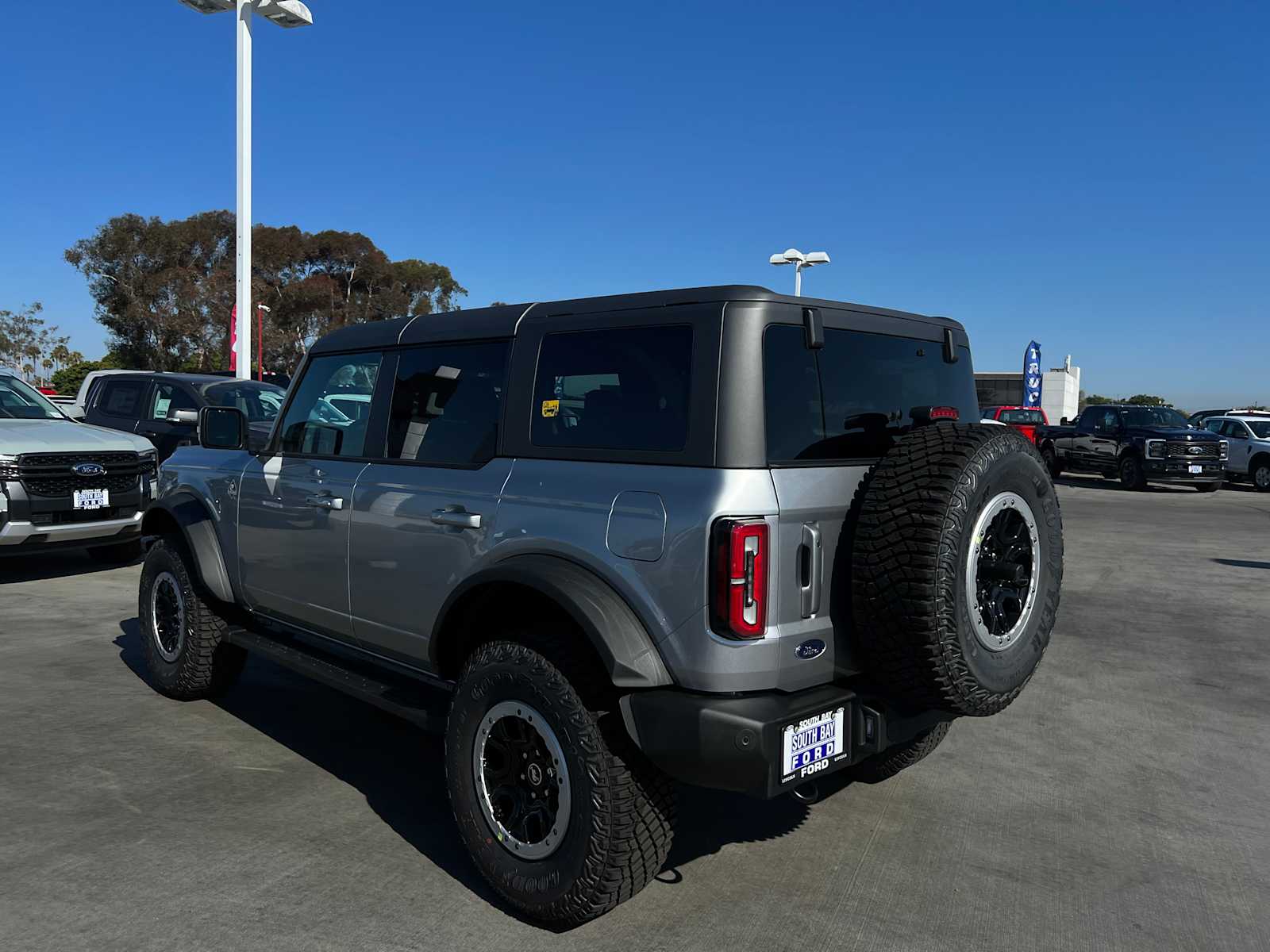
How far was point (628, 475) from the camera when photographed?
3023mm

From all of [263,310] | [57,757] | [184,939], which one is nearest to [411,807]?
[184,939]

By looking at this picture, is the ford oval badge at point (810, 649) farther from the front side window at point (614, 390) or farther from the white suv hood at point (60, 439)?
the white suv hood at point (60, 439)

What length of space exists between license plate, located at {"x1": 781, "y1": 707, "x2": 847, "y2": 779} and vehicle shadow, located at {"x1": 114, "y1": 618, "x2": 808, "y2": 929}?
71 centimetres

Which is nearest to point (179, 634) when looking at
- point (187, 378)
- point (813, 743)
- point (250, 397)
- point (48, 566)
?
point (813, 743)

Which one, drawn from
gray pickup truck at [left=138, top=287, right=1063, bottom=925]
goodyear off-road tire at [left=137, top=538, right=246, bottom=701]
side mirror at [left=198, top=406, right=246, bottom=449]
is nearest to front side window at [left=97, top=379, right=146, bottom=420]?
goodyear off-road tire at [left=137, top=538, right=246, bottom=701]

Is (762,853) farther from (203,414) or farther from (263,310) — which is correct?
(263,310)

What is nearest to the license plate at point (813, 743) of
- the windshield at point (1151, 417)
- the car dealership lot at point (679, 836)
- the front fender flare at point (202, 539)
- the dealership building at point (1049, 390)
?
the car dealership lot at point (679, 836)

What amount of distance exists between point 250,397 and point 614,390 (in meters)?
9.75

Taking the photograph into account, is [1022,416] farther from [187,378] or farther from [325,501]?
[325,501]

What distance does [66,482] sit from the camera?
8.60 meters

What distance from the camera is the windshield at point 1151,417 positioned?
21453 mm

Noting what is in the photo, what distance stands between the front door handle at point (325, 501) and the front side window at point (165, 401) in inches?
335

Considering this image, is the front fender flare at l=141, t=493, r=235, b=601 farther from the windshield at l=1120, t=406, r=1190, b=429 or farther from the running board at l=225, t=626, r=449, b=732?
the windshield at l=1120, t=406, r=1190, b=429

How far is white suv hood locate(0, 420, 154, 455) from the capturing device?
27.8 feet
